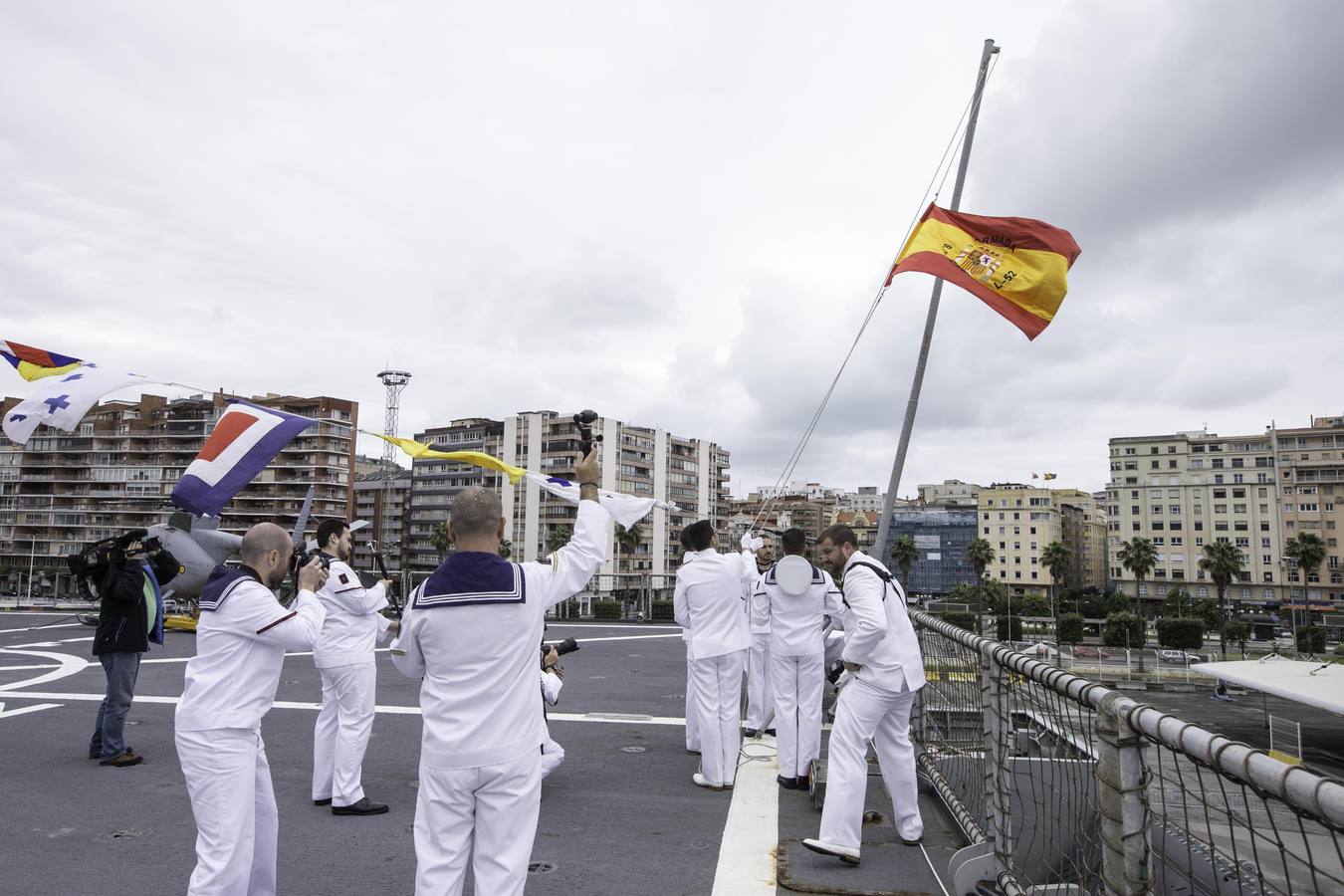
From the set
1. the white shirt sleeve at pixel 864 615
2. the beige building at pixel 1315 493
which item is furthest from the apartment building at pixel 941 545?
the white shirt sleeve at pixel 864 615

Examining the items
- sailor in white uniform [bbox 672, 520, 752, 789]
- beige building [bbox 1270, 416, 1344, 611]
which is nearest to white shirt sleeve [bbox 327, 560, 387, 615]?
sailor in white uniform [bbox 672, 520, 752, 789]

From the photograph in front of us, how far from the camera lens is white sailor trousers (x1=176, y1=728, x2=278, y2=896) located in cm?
333

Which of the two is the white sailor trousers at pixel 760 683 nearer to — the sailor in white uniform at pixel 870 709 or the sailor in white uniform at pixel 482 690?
the sailor in white uniform at pixel 870 709

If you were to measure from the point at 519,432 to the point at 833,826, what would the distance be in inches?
3654

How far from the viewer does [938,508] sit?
144 metres

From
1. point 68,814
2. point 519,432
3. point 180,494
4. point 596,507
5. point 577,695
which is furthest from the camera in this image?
point 519,432

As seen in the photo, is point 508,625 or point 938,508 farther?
point 938,508

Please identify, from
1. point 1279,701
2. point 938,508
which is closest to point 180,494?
point 1279,701

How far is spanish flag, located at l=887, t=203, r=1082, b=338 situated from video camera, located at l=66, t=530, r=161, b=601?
7.21 meters

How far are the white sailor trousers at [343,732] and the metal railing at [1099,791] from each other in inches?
148

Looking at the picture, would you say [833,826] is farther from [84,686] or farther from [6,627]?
[6,627]

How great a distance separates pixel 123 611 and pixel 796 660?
5646mm

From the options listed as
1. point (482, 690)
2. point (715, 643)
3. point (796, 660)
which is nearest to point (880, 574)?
point (796, 660)

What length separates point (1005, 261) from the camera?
7.53 meters
